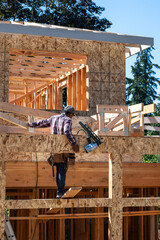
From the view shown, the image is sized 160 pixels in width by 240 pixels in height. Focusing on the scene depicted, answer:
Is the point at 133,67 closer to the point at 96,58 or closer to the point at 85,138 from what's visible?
the point at 96,58

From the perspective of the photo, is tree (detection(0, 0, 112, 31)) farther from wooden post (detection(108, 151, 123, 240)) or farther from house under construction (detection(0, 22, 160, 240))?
wooden post (detection(108, 151, 123, 240))

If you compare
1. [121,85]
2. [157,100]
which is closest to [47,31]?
[121,85]

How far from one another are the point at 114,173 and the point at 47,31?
690cm

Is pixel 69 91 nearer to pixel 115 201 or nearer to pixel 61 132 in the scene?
pixel 61 132

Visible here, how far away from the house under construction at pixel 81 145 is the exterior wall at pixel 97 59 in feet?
0.10

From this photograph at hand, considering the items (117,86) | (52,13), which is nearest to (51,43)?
(117,86)

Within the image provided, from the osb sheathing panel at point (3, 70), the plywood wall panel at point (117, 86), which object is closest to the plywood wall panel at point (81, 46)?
the plywood wall panel at point (117, 86)

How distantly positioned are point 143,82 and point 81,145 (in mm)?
40631

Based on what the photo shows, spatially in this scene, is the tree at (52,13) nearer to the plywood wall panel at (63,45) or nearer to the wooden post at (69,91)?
the wooden post at (69,91)

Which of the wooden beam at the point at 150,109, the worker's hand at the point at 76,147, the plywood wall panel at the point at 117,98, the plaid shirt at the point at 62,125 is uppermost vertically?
the plywood wall panel at the point at 117,98

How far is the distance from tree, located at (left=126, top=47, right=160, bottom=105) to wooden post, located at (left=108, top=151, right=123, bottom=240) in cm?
3852

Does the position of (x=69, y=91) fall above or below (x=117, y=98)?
above

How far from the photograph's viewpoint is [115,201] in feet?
30.8

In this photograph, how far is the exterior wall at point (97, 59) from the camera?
15.3m
